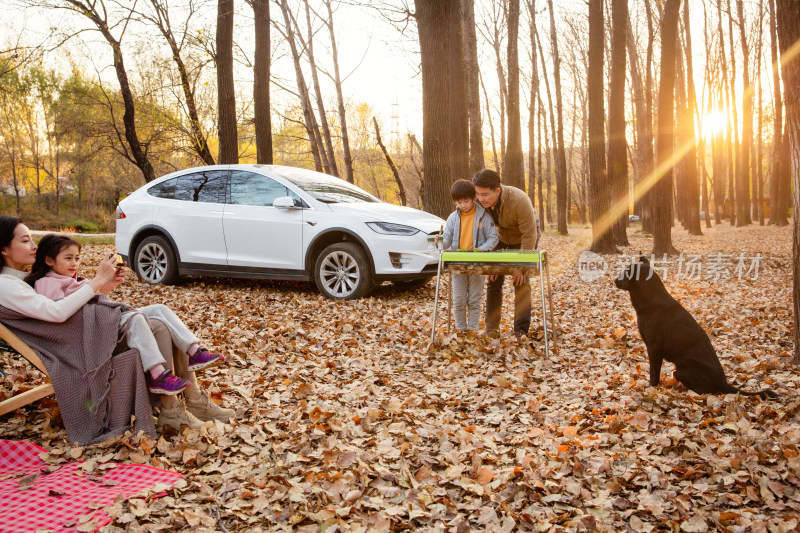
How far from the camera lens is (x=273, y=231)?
8875 millimetres

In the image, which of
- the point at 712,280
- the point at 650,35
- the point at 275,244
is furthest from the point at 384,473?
the point at 650,35

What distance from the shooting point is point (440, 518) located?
3.04 m

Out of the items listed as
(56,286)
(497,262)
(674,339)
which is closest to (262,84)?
(497,262)

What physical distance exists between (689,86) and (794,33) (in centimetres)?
2251

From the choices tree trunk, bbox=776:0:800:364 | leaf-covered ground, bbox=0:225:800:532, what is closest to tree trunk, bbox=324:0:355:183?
leaf-covered ground, bbox=0:225:800:532

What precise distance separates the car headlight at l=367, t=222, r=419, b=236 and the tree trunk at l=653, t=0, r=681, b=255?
790 cm

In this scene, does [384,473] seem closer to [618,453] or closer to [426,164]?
[618,453]

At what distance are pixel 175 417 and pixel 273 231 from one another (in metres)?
5.19

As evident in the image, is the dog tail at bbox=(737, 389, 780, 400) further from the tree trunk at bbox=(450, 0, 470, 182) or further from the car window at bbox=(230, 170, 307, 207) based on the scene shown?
the tree trunk at bbox=(450, 0, 470, 182)

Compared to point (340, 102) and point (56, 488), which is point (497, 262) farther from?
point (340, 102)

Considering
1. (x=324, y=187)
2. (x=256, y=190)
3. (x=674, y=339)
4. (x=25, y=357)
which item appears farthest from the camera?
(x=324, y=187)

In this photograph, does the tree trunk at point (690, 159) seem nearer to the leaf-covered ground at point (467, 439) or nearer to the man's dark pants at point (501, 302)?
the leaf-covered ground at point (467, 439)

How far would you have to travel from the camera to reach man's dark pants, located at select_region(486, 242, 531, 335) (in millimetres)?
6633

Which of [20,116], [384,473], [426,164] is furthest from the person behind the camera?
[20,116]
